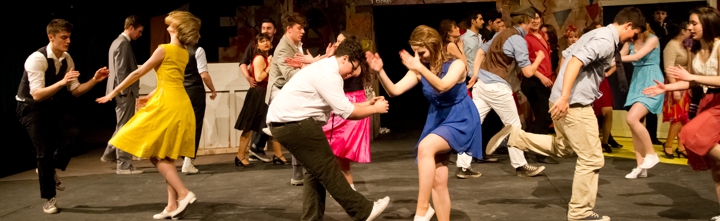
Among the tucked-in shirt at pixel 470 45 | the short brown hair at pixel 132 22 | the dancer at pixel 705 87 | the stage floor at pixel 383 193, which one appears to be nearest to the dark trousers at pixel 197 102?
the stage floor at pixel 383 193

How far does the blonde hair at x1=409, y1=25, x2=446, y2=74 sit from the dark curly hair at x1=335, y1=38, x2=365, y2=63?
36 cm

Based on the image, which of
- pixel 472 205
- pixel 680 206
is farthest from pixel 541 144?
pixel 680 206

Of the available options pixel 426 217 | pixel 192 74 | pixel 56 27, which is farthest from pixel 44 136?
pixel 426 217

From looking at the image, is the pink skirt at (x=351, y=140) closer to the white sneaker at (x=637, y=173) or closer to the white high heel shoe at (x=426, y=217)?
the white high heel shoe at (x=426, y=217)

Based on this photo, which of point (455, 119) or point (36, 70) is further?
point (36, 70)

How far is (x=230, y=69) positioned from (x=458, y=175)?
3.51 metres

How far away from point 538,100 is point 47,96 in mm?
4387

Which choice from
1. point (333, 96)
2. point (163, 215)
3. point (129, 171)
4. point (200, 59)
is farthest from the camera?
point (129, 171)

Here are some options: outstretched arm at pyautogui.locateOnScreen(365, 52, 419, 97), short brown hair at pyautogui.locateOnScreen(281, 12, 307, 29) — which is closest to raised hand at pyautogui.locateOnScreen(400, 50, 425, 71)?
outstretched arm at pyautogui.locateOnScreen(365, 52, 419, 97)

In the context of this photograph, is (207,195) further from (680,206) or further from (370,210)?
(680,206)

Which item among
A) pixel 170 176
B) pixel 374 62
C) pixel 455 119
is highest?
pixel 374 62

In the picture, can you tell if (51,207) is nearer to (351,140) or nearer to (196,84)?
(196,84)

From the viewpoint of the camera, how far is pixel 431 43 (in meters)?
4.48

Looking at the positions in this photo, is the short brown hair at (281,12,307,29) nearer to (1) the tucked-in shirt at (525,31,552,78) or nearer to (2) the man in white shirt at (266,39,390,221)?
(2) the man in white shirt at (266,39,390,221)
